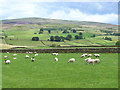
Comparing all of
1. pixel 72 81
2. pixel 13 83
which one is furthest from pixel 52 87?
pixel 13 83

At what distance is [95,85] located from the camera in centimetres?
1089

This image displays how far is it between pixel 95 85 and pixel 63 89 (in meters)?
1.91

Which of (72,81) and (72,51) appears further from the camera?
(72,51)

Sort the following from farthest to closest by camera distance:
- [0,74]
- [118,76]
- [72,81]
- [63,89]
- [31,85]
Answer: [0,74] → [118,76] → [72,81] → [31,85] → [63,89]

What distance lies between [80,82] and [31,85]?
2.89 m

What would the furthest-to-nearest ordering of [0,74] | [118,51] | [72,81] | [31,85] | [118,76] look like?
1. [118,51]
2. [0,74]
3. [118,76]
4. [72,81]
5. [31,85]

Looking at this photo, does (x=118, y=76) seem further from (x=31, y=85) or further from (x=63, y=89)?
(x=31, y=85)

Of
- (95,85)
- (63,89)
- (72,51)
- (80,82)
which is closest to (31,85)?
(63,89)

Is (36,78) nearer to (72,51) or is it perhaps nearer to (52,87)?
(52,87)

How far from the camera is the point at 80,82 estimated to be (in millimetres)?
11578

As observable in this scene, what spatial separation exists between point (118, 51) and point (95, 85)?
18382 millimetres

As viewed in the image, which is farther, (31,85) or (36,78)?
(36,78)

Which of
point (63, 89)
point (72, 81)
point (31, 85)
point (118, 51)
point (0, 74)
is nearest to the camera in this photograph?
point (63, 89)

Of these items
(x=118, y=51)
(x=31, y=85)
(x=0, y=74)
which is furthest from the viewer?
(x=118, y=51)
